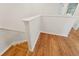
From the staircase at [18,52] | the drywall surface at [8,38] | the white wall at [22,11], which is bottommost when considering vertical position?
the drywall surface at [8,38]

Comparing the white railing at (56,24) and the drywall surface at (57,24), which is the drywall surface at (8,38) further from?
the drywall surface at (57,24)

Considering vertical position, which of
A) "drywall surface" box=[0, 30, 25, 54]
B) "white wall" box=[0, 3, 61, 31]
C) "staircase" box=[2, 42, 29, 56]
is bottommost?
"drywall surface" box=[0, 30, 25, 54]

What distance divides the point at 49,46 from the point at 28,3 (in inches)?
56.5

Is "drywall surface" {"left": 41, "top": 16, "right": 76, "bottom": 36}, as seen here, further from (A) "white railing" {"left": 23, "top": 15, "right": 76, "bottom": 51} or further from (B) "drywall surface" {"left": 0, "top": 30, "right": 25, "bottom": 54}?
(B) "drywall surface" {"left": 0, "top": 30, "right": 25, "bottom": 54}

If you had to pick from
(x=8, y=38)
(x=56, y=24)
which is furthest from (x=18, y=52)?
(x=56, y=24)

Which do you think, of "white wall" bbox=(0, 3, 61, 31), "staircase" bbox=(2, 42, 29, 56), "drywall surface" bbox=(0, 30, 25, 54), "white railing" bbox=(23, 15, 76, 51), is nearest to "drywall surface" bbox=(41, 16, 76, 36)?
"white railing" bbox=(23, 15, 76, 51)

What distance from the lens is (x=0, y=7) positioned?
8.75 ft

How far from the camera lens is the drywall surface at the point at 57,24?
2.90 metres

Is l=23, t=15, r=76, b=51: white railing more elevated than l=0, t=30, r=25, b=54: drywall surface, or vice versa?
l=23, t=15, r=76, b=51: white railing

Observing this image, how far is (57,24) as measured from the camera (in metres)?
Result: 3.02

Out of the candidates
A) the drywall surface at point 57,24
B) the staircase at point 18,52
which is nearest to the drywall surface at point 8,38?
the staircase at point 18,52

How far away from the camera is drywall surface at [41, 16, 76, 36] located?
290 cm

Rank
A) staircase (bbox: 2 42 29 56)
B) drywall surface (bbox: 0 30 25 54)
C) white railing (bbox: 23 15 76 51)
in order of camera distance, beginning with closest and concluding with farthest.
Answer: staircase (bbox: 2 42 29 56) < drywall surface (bbox: 0 30 25 54) < white railing (bbox: 23 15 76 51)

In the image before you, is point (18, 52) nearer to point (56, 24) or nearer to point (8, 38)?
point (8, 38)
